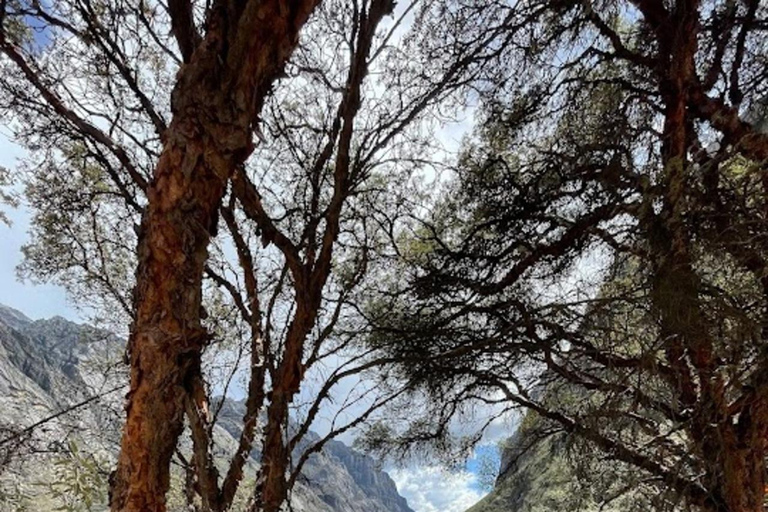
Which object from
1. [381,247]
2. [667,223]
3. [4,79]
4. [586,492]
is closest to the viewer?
[667,223]

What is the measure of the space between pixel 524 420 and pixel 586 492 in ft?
1.88

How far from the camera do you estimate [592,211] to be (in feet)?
8.77

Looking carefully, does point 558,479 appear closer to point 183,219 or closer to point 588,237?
point 588,237

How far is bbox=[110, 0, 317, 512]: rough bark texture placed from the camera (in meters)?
1.25

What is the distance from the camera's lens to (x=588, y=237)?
277 cm

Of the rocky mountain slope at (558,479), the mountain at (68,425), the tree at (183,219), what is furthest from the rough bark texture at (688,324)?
the mountain at (68,425)

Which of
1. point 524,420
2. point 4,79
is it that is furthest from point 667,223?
point 4,79

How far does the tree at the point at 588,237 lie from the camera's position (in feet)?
7.23

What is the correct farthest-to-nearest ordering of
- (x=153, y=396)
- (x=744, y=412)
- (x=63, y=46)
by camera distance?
1. (x=63, y=46)
2. (x=744, y=412)
3. (x=153, y=396)

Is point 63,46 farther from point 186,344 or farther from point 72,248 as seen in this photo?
point 186,344

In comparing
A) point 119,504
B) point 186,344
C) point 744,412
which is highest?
point 744,412

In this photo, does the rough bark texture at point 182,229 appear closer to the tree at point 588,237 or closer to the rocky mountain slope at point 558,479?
the tree at point 588,237

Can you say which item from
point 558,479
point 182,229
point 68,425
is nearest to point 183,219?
point 182,229

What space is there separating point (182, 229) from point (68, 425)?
4.06ft
